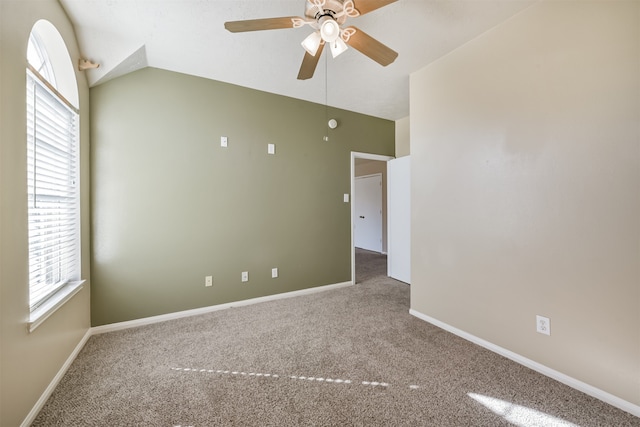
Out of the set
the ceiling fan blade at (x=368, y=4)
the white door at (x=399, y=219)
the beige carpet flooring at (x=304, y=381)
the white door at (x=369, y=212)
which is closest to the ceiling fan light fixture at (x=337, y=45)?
the ceiling fan blade at (x=368, y=4)

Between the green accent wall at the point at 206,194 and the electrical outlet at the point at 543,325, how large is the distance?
2.32 meters

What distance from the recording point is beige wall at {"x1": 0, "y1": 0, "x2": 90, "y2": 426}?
128 centimetres

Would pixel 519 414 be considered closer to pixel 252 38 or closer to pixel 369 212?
pixel 252 38

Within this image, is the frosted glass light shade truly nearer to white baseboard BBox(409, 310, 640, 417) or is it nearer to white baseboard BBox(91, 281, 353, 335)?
white baseboard BBox(409, 310, 640, 417)

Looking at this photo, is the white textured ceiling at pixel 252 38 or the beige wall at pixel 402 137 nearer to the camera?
the white textured ceiling at pixel 252 38

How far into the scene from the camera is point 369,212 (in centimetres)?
691

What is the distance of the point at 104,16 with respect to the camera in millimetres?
1995

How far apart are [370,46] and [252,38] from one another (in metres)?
1.15

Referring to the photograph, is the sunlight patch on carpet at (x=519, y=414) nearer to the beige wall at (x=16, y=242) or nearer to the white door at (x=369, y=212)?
the beige wall at (x=16, y=242)

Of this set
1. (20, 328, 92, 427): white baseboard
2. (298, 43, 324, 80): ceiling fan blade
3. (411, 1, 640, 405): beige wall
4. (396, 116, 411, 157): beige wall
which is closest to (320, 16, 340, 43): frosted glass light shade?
(298, 43, 324, 80): ceiling fan blade

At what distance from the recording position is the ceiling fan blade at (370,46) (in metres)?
1.58

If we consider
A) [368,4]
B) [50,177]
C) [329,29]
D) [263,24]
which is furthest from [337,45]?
[50,177]

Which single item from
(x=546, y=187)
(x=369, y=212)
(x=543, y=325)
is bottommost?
(x=543, y=325)

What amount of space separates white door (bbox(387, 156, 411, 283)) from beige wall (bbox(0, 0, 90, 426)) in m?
3.77
